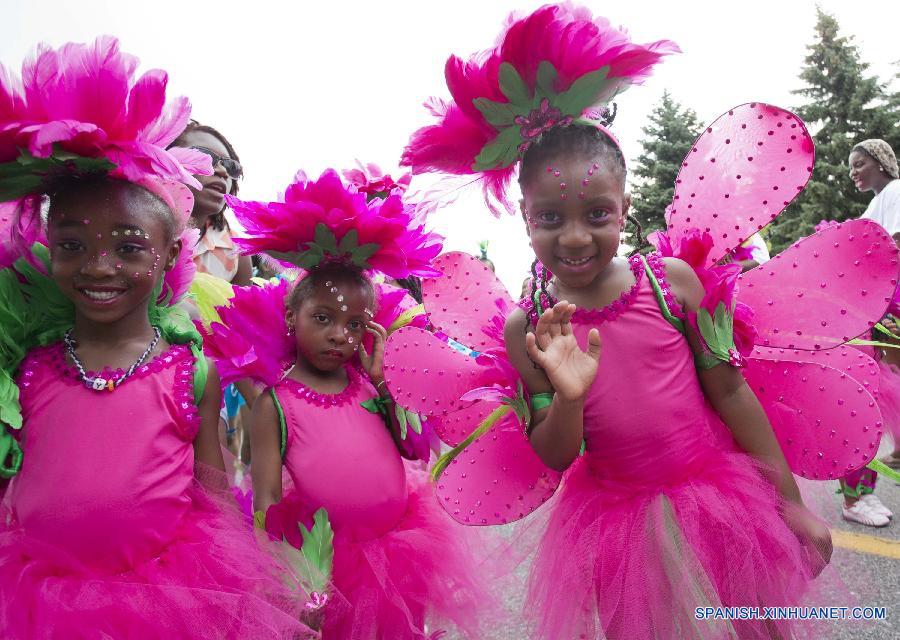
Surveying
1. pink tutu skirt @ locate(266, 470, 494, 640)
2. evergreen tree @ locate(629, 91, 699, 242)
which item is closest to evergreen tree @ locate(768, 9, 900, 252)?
evergreen tree @ locate(629, 91, 699, 242)

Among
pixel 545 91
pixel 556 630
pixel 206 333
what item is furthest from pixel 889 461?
pixel 206 333

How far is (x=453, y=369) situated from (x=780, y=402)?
3.19 feet

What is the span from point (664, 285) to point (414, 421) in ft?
3.13

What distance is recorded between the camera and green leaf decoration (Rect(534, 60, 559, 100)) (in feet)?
5.44

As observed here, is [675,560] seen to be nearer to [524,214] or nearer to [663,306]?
[663,306]

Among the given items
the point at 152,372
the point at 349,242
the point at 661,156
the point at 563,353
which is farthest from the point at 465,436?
the point at 661,156

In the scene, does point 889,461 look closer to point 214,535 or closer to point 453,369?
point 453,369

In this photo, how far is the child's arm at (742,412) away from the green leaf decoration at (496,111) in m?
0.64

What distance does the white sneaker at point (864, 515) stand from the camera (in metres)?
3.66

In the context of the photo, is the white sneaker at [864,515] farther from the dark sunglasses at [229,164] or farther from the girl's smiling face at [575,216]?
the dark sunglasses at [229,164]

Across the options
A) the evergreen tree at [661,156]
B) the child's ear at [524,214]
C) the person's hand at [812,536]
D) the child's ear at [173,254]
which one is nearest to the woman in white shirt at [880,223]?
the person's hand at [812,536]

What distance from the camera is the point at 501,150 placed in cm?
178

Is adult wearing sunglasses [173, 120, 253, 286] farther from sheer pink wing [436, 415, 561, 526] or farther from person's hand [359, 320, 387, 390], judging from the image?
sheer pink wing [436, 415, 561, 526]

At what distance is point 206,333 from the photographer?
7.32 feet
